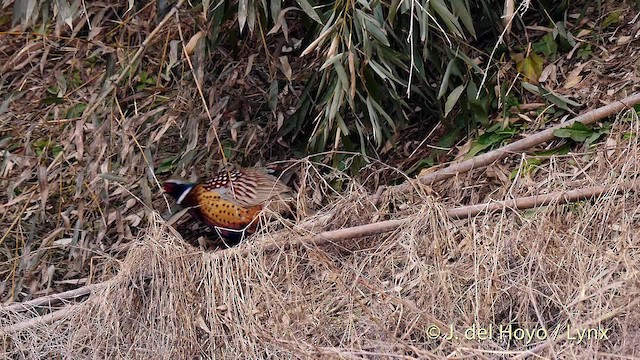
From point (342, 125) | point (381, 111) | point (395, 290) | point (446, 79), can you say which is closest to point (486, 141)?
point (446, 79)

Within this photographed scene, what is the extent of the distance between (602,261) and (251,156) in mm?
1969

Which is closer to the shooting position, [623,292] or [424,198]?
[623,292]

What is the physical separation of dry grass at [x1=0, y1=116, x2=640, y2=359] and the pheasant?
0.49 meters

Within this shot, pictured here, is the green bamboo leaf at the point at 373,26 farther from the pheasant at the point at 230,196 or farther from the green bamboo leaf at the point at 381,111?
the pheasant at the point at 230,196

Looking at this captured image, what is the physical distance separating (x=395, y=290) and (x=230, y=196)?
1.17m

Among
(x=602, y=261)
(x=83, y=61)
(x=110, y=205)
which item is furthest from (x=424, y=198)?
(x=83, y=61)

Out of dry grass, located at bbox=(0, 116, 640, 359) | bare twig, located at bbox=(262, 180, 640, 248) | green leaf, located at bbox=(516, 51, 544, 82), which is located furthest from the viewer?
green leaf, located at bbox=(516, 51, 544, 82)

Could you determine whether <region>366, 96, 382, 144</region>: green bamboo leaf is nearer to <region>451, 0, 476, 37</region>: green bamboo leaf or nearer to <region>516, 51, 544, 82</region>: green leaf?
<region>451, 0, 476, 37</region>: green bamboo leaf

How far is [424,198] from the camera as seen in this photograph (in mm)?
3736

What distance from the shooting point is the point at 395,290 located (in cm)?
351

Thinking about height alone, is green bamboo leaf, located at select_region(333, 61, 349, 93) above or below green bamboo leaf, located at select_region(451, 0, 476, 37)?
below

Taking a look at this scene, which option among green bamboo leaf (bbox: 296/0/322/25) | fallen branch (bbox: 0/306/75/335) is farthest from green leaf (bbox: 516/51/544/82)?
fallen branch (bbox: 0/306/75/335)

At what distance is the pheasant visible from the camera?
173 inches

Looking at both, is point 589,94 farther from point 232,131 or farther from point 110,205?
point 110,205
